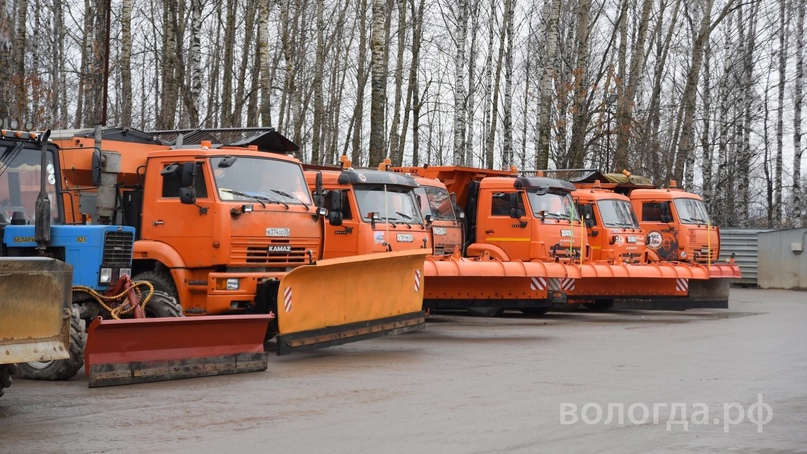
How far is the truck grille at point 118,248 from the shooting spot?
10.9 meters

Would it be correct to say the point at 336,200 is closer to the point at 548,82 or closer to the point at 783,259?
the point at 548,82

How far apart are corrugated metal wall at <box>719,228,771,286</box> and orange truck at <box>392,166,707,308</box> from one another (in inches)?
→ 511

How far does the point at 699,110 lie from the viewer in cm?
5153

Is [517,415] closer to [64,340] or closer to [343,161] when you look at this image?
[64,340]

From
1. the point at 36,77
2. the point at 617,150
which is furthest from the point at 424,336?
the point at 617,150

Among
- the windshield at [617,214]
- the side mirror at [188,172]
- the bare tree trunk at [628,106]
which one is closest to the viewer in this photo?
the side mirror at [188,172]

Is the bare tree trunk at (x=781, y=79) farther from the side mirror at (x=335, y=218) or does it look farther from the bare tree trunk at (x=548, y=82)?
the side mirror at (x=335, y=218)

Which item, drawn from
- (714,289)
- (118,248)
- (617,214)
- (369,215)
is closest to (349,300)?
(118,248)

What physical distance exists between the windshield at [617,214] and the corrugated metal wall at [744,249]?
37.3 feet

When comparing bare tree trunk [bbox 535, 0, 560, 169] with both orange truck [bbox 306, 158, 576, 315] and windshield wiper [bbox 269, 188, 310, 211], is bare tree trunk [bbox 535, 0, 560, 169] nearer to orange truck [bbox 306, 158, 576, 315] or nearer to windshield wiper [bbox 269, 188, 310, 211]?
orange truck [bbox 306, 158, 576, 315]

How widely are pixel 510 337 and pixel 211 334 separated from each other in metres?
6.21

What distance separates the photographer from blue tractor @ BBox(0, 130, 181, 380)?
1045 cm

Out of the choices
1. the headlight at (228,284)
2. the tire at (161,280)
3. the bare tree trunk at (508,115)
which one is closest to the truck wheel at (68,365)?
the headlight at (228,284)

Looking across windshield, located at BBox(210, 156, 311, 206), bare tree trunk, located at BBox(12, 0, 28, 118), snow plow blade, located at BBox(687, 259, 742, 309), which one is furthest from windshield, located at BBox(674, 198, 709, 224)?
bare tree trunk, located at BBox(12, 0, 28, 118)
